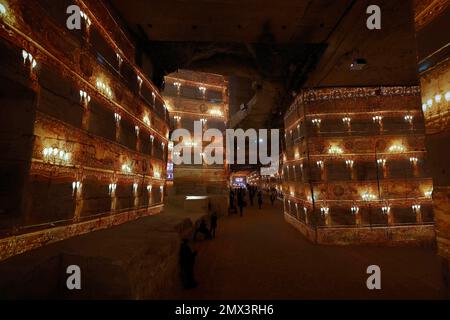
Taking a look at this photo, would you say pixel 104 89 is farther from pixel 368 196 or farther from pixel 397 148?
pixel 397 148

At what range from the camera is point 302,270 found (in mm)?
9164

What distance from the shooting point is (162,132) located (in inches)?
601

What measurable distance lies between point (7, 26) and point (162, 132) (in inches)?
423

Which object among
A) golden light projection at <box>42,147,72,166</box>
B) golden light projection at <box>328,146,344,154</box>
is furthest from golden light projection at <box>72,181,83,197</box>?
golden light projection at <box>328,146,344,154</box>

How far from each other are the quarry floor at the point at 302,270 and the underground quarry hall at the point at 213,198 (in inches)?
3.7

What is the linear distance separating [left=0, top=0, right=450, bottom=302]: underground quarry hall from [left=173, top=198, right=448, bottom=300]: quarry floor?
0.09m

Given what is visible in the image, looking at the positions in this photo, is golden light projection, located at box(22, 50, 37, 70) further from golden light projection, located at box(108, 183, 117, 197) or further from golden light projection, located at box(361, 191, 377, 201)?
golden light projection, located at box(361, 191, 377, 201)

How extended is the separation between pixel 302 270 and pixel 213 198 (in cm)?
1267

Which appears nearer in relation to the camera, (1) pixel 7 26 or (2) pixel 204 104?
(1) pixel 7 26

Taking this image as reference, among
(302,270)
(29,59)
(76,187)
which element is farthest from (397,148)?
(29,59)

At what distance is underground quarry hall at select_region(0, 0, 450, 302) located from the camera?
467 cm

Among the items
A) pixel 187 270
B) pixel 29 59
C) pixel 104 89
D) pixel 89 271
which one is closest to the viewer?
pixel 89 271

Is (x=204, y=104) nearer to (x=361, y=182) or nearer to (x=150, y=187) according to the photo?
(x=150, y=187)
